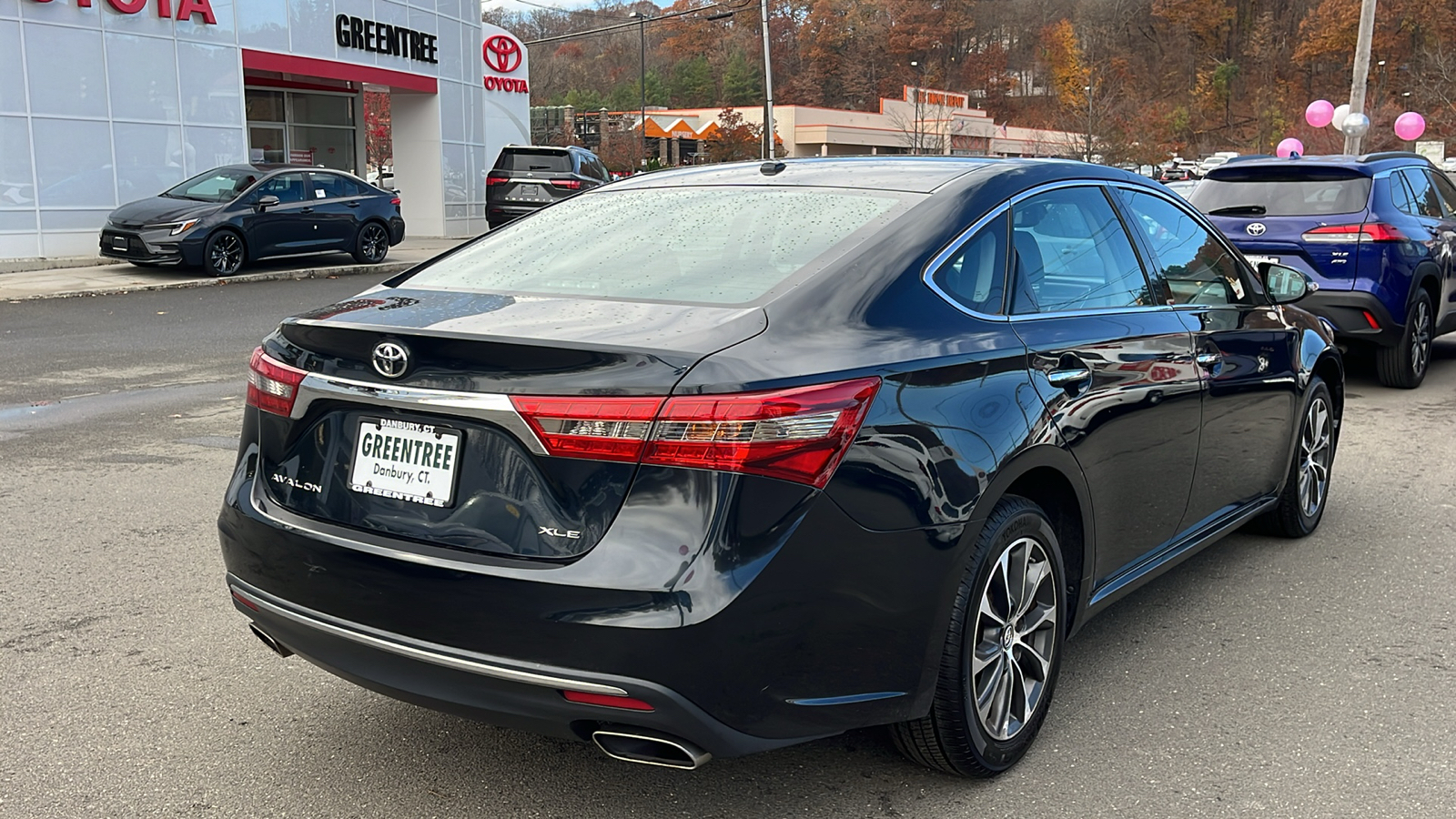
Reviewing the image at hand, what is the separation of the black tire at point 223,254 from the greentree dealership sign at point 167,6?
488cm

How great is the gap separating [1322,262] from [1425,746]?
631cm

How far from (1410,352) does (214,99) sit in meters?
19.5

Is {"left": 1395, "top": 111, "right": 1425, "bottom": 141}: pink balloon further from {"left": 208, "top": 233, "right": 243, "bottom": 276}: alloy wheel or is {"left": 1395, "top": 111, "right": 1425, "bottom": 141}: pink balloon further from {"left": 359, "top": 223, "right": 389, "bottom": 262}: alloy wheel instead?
{"left": 208, "top": 233, "right": 243, "bottom": 276}: alloy wheel

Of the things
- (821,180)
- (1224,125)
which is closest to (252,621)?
(821,180)

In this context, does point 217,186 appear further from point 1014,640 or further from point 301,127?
point 1014,640

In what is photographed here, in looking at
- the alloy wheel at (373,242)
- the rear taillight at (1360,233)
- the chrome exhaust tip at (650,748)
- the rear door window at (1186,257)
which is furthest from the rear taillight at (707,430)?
the alloy wheel at (373,242)

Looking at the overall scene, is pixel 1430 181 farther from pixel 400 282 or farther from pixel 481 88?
pixel 481 88

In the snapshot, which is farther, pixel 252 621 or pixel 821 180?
pixel 821 180

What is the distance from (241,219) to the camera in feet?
59.1

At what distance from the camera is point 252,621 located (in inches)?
123

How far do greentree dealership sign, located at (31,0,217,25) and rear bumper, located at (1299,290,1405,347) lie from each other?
18433 mm

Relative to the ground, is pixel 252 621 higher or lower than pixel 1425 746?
higher

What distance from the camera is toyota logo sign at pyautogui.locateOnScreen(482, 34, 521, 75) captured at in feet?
101

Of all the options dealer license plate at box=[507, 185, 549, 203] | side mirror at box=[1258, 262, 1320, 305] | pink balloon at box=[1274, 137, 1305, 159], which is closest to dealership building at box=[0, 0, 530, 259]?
dealer license plate at box=[507, 185, 549, 203]
